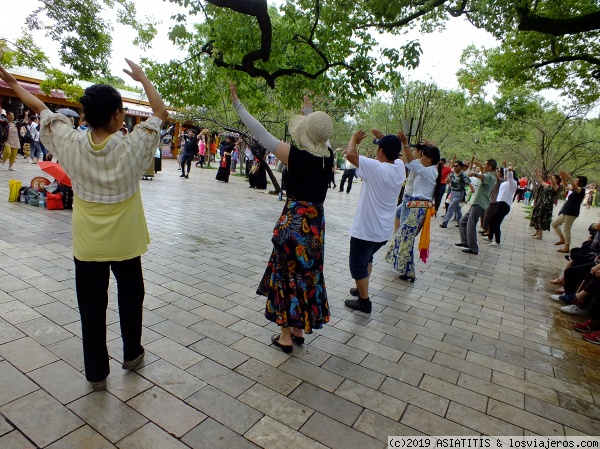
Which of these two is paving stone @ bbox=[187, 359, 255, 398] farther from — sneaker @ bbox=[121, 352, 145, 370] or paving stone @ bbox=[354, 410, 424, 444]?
paving stone @ bbox=[354, 410, 424, 444]

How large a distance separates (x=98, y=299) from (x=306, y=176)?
1.62 metres

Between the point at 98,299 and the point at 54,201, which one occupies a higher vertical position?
the point at 98,299

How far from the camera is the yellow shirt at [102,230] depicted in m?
2.24

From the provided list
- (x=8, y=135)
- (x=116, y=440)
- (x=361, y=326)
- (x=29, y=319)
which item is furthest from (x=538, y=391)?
(x=8, y=135)

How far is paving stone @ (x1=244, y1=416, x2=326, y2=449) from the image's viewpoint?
83.0 inches

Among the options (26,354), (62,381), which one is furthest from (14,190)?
(62,381)

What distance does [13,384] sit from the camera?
2359 millimetres

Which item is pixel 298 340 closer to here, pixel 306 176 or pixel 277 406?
pixel 277 406

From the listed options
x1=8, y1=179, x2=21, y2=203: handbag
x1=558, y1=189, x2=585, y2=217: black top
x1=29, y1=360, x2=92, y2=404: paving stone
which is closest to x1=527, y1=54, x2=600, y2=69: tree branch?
x1=558, y1=189, x2=585, y2=217: black top

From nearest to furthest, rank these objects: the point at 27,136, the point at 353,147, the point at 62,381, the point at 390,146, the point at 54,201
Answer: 1. the point at 62,381
2. the point at 353,147
3. the point at 390,146
4. the point at 54,201
5. the point at 27,136

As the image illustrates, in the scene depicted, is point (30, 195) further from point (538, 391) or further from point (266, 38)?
point (538, 391)

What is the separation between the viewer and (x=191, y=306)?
12.3 ft

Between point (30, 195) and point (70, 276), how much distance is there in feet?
14.2

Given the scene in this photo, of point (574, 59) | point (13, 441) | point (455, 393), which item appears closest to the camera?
point (13, 441)
